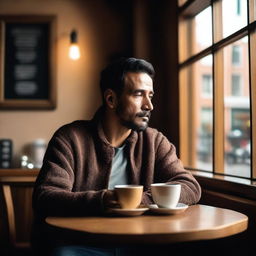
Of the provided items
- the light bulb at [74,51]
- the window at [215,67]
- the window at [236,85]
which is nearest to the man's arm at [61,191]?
the window at [215,67]

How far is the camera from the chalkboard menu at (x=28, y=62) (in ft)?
13.1

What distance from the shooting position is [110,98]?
2.01 meters

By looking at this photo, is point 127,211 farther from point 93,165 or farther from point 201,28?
point 201,28

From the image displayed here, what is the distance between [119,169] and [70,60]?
2322mm

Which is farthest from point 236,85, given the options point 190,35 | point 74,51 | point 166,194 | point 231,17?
point 166,194

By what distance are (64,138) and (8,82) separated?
2333mm

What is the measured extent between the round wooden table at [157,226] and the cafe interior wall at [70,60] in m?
2.64

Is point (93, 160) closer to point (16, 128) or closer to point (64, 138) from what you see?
point (64, 138)

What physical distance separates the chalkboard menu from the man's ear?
207cm

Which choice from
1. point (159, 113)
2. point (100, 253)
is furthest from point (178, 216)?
point (159, 113)

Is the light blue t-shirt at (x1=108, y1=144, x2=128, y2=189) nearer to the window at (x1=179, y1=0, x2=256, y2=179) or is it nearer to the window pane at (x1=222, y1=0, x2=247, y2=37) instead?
the window at (x1=179, y1=0, x2=256, y2=179)

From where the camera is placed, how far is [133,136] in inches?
79.0

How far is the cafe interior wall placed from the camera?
4.01 m

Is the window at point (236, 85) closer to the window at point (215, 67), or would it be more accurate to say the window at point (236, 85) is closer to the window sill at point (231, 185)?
the window at point (215, 67)
